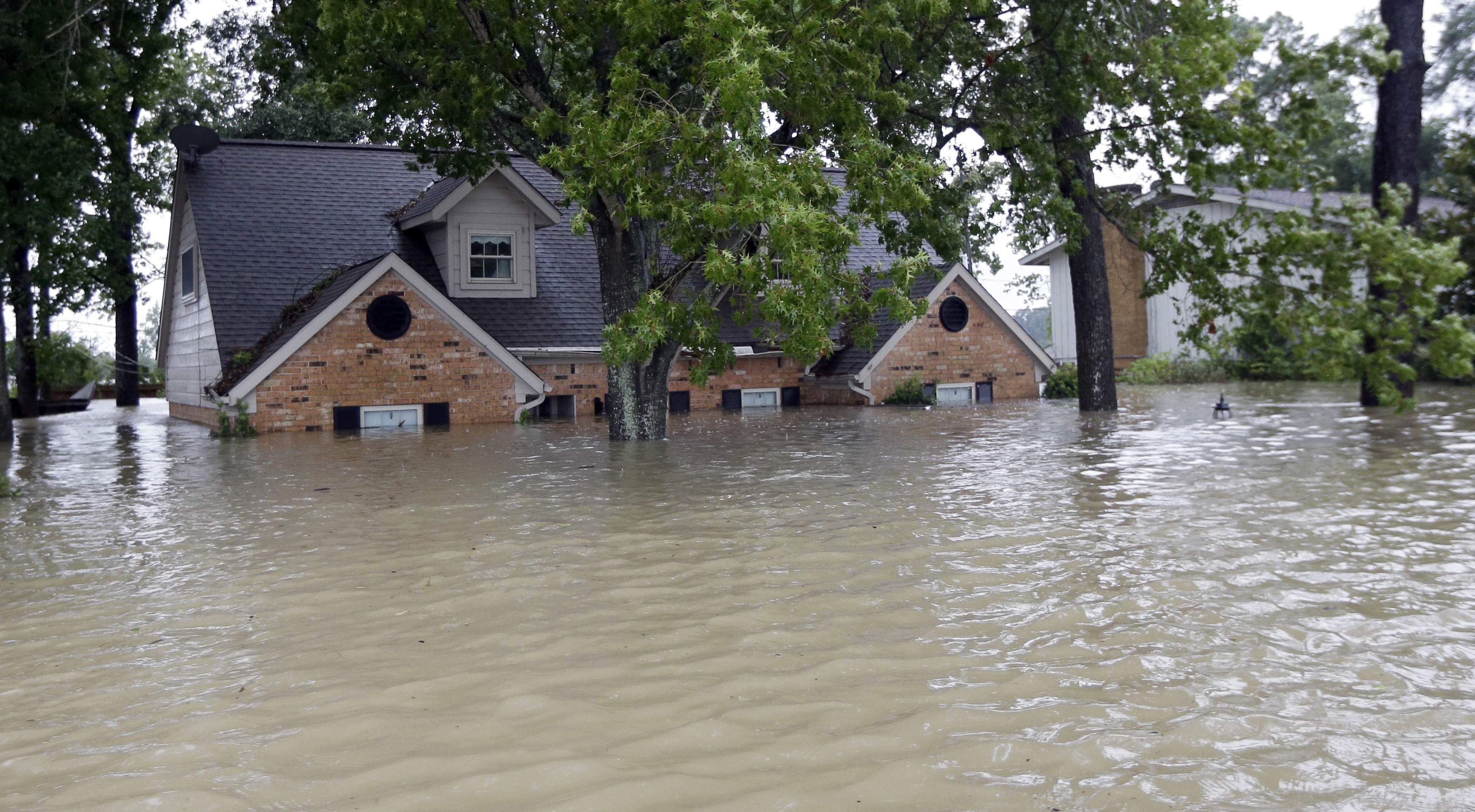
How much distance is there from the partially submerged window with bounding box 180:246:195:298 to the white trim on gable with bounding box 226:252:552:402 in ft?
16.8

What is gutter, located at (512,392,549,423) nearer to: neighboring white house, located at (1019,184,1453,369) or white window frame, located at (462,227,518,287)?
white window frame, located at (462,227,518,287)

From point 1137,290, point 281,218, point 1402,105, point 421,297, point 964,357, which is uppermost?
Result: point 1402,105

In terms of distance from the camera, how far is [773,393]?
87.6 feet

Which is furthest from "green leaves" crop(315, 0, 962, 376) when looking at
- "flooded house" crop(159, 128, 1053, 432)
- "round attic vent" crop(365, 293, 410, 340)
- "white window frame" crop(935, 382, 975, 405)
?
"white window frame" crop(935, 382, 975, 405)

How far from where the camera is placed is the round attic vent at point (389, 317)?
20.8m

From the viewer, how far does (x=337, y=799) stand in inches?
145

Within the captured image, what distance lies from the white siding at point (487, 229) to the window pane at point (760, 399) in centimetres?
560

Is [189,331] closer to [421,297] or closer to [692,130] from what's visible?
[421,297]

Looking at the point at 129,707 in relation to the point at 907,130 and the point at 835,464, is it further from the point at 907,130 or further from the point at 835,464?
the point at 907,130

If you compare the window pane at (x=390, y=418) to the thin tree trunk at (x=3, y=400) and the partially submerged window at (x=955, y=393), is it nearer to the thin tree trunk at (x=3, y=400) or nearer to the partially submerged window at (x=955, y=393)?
the thin tree trunk at (x=3, y=400)

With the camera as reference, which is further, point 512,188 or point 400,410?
point 512,188

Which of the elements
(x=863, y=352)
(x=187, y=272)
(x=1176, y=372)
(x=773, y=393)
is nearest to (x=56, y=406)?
(x=187, y=272)

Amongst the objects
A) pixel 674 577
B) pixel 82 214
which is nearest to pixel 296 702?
pixel 674 577

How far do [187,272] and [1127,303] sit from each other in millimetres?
26912
